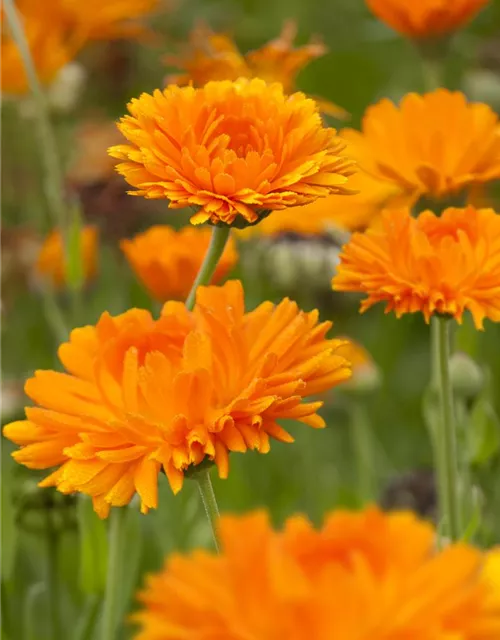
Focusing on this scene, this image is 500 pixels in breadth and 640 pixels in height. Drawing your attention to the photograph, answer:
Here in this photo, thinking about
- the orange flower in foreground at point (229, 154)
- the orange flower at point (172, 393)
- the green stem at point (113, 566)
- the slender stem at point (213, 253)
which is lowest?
the green stem at point (113, 566)

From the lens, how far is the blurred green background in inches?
26.0

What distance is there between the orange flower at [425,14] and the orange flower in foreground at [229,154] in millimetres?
293

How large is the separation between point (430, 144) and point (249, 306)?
45cm

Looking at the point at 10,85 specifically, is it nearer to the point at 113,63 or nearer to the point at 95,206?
the point at 95,206

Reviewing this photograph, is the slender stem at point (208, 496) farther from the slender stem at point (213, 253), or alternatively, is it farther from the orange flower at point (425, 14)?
the orange flower at point (425, 14)

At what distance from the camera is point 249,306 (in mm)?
1001

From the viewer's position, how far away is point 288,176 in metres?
0.44

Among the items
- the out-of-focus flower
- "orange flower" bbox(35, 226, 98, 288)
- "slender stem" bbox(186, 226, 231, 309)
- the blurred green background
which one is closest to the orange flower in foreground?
"slender stem" bbox(186, 226, 231, 309)

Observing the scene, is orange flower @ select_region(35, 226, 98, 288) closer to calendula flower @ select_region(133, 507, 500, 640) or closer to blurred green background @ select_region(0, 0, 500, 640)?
blurred green background @ select_region(0, 0, 500, 640)

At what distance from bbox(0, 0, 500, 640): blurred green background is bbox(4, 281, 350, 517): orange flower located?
0.13 metres

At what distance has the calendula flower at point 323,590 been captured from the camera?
0.25 meters

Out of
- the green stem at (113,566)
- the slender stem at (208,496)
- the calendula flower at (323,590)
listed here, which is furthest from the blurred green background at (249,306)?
the calendula flower at (323,590)

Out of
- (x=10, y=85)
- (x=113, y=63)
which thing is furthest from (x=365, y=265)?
(x=113, y=63)

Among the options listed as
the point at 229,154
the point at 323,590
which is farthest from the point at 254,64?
the point at 323,590
